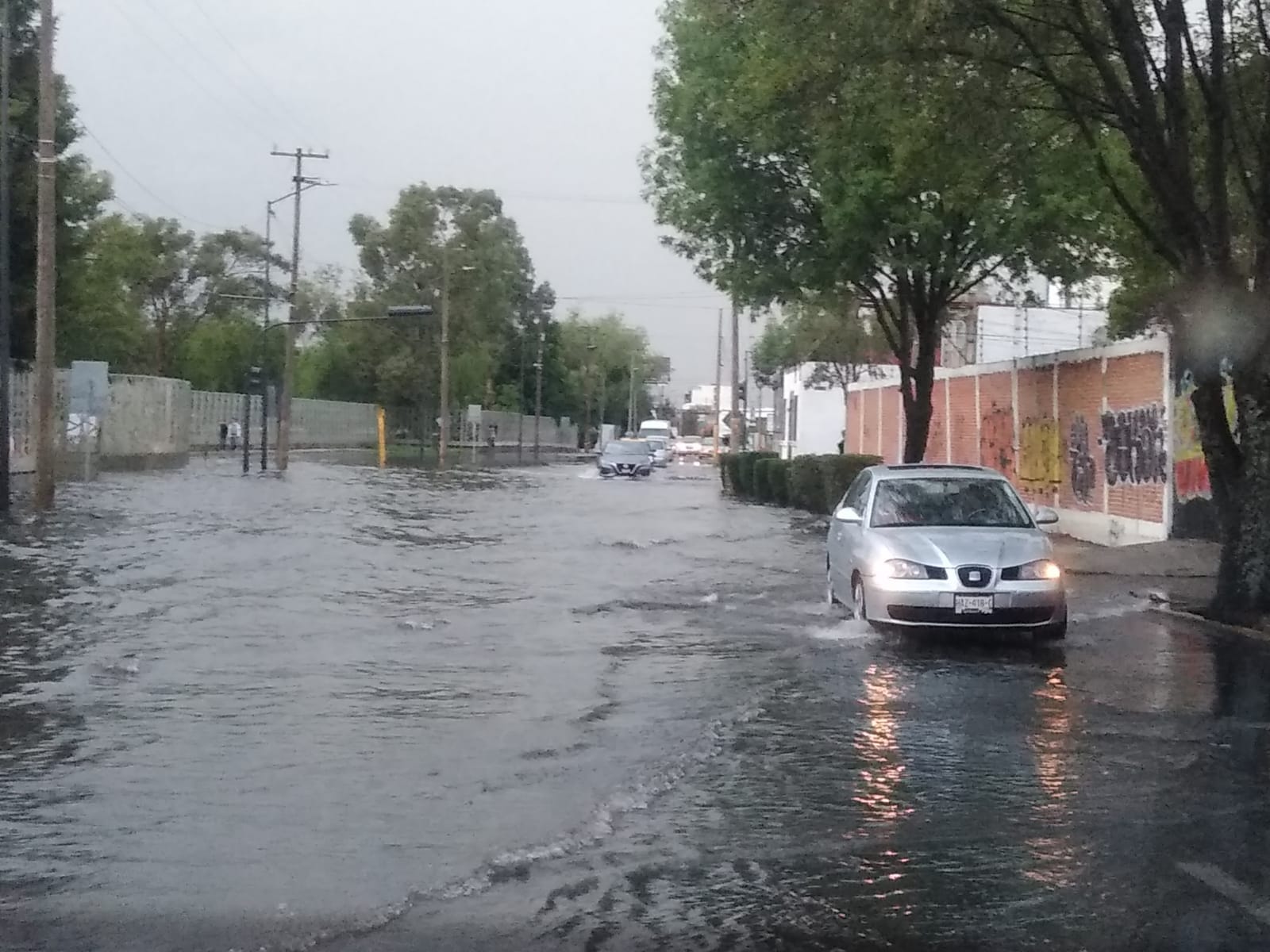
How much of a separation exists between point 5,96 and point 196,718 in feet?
67.9

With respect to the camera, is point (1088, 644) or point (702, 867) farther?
point (1088, 644)

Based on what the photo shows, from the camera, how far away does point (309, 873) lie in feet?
21.5

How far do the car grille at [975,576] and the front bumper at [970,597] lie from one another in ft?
0.15

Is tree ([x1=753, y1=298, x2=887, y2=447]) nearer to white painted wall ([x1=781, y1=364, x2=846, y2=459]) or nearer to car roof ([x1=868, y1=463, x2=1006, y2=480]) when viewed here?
white painted wall ([x1=781, y1=364, x2=846, y2=459])

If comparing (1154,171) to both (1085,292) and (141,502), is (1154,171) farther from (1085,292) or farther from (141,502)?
(141,502)

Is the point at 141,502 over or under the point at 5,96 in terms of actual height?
under

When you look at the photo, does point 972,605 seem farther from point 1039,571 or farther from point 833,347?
point 833,347

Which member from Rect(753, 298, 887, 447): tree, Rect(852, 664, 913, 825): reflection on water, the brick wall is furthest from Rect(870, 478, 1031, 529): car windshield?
Rect(753, 298, 887, 447): tree

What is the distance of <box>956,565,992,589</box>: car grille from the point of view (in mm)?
12930

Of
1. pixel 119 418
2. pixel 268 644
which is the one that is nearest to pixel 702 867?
pixel 268 644

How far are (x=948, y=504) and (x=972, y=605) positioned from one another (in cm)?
175

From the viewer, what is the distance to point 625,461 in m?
59.5

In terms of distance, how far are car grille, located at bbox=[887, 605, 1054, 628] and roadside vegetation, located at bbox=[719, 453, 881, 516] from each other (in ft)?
60.7

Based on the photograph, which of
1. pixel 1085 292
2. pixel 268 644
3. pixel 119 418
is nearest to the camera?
pixel 268 644
